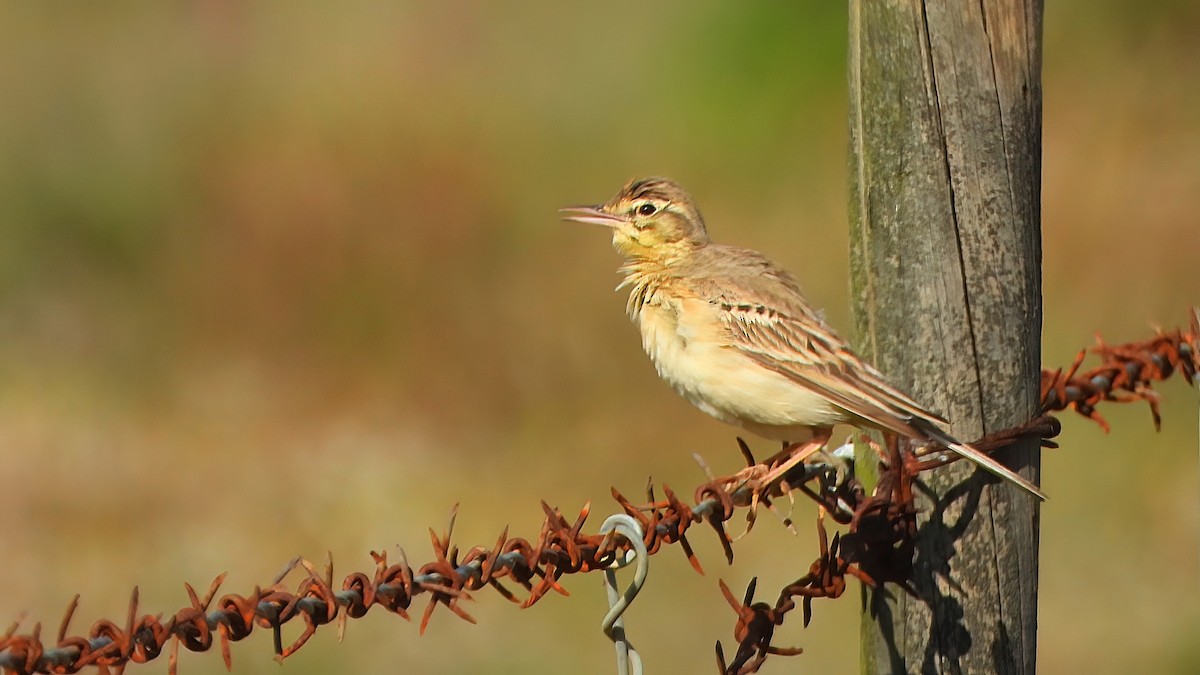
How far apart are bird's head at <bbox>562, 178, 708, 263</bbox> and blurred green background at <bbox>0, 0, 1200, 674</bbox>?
3.12m

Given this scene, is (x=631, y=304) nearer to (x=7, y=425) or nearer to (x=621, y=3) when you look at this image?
(x=7, y=425)

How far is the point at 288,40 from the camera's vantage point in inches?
526

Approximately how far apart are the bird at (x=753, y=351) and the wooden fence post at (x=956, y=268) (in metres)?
0.14

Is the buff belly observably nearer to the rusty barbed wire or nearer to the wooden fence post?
the wooden fence post

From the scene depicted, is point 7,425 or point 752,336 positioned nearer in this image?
point 752,336

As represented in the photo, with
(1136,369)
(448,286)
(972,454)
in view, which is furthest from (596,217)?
(448,286)

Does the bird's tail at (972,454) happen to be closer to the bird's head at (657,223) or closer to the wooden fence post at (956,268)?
the wooden fence post at (956,268)

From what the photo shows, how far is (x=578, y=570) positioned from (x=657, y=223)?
2465 mm

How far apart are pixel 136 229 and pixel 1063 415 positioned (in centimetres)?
756

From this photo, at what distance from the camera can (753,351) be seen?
500 centimetres

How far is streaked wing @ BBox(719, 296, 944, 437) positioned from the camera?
412cm

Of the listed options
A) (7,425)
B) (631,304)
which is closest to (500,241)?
(7,425)

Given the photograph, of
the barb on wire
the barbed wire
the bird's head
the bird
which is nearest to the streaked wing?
the bird

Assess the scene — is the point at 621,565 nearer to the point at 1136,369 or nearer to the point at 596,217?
the point at 1136,369
